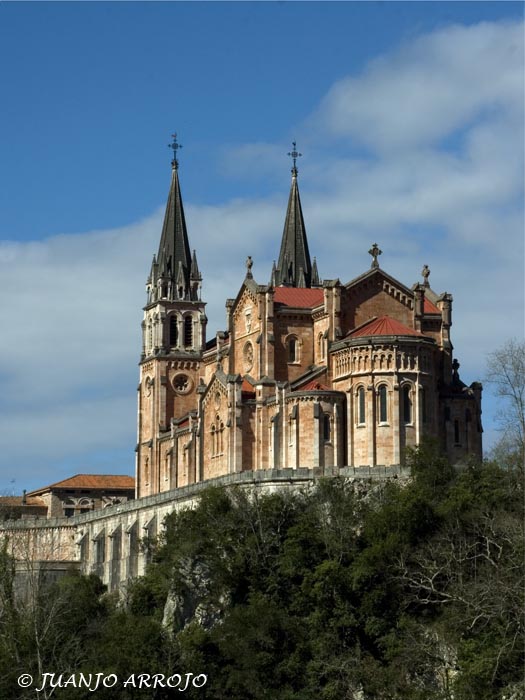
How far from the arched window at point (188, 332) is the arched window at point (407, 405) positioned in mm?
29723

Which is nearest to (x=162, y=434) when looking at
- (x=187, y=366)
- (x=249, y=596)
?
(x=187, y=366)

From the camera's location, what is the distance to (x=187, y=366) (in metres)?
120

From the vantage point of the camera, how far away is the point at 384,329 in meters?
95.7

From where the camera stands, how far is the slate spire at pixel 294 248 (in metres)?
124

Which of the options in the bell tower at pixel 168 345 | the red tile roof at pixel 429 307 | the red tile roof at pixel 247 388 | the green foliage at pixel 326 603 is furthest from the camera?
the bell tower at pixel 168 345

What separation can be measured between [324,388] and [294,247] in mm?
29851

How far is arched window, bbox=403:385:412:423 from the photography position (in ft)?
307

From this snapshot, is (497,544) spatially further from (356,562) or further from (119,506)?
(119,506)

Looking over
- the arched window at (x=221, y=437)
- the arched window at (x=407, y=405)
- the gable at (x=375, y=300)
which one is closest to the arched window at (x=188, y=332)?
the arched window at (x=221, y=437)

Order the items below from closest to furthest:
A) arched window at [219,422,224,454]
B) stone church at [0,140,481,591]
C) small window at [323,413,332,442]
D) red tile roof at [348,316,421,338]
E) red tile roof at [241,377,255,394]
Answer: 1. stone church at [0,140,481,591]
2. small window at [323,413,332,442]
3. red tile roof at [348,316,421,338]
4. red tile roof at [241,377,255,394]
5. arched window at [219,422,224,454]

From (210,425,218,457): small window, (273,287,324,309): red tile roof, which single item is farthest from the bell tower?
(273,287,324,309): red tile roof

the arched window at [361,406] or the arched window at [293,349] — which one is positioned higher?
the arched window at [293,349]

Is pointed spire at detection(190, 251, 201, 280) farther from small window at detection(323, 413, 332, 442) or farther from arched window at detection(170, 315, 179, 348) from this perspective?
small window at detection(323, 413, 332, 442)

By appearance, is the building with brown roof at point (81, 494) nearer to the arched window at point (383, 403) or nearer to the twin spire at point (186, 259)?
the twin spire at point (186, 259)
